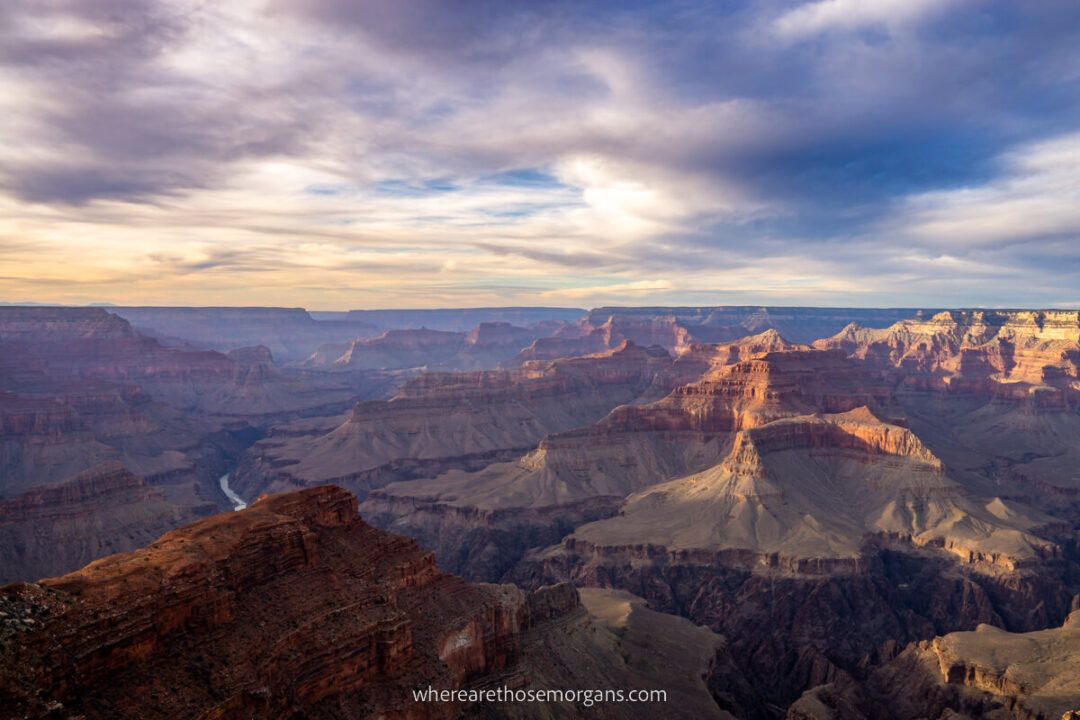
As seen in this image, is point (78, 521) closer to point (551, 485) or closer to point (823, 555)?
point (551, 485)

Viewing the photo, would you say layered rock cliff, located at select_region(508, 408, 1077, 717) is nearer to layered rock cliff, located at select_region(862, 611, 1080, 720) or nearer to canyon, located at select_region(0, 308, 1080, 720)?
canyon, located at select_region(0, 308, 1080, 720)

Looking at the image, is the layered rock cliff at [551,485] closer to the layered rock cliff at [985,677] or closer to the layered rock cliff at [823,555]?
the layered rock cliff at [823,555]

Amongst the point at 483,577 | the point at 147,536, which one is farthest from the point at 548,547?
the point at 147,536

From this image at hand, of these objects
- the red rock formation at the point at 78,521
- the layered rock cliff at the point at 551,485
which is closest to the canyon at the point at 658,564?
the red rock formation at the point at 78,521

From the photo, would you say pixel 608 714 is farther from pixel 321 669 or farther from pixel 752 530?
pixel 752 530

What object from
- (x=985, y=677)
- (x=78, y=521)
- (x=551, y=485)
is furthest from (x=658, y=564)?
(x=78, y=521)

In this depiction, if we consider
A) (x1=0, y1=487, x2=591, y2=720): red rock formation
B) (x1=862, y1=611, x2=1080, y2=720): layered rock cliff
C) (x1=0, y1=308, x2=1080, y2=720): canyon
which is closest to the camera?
(x1=0, y1=487, x2=591, y2=720): red rock formation

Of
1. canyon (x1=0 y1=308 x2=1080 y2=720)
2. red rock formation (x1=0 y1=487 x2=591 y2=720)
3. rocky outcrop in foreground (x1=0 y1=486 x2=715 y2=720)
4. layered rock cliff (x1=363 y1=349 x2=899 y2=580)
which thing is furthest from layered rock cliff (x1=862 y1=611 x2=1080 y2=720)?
layered rock cliff (x1=363 y1=349 x2=899 y2=580)

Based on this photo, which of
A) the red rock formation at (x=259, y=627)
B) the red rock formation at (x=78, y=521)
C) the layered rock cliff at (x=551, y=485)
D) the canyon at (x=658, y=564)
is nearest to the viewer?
the red rock formation at (x=259, y=627)
